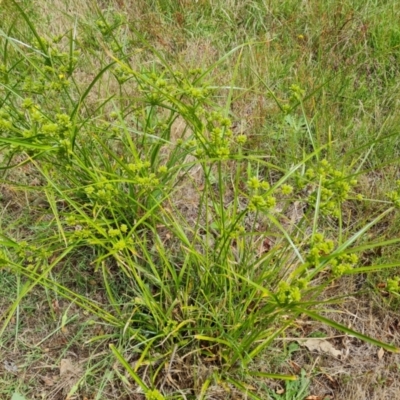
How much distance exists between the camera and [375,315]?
1950 millimetres

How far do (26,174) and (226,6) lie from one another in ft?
5.65

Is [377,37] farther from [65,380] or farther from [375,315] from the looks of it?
[65,380]

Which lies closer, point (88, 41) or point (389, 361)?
point (389, 361)

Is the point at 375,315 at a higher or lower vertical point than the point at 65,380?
lower

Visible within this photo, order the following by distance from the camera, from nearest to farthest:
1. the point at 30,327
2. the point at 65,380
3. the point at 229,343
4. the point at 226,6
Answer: the point at 229,343 < the point at 65,380 < the point at 30,327 < the point at 226,6

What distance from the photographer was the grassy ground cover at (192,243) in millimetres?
1453

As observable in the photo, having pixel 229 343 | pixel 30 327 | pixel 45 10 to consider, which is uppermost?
pixel 45 10

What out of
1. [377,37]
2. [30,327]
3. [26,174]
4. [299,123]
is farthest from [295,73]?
[30,327]

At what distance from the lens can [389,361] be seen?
1859 millimetres

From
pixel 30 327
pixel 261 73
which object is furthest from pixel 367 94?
pixel 30 327

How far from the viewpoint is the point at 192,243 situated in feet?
5.28

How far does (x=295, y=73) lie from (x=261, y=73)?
0.20 meters

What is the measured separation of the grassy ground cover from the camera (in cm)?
145

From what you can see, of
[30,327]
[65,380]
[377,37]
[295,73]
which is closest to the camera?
[65,380]
